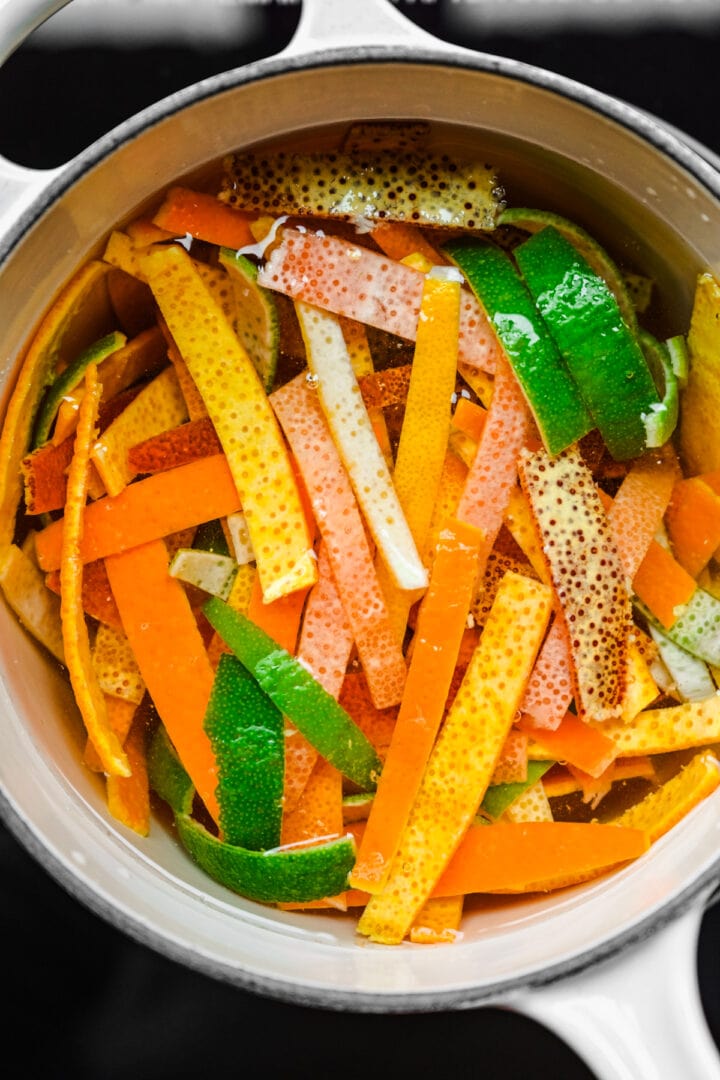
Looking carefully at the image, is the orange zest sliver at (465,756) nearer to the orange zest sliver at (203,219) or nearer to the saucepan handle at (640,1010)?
the saucepan handle at (640,1010)

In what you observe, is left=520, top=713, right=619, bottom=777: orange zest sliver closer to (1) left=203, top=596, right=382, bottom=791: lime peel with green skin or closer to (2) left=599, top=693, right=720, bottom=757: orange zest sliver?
(2) left=599, top=693, right=720, bottom=757: orange zest sliver

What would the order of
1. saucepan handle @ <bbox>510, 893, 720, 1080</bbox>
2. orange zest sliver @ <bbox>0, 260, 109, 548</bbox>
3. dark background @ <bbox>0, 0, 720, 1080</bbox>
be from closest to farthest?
saucepan handle @ <bbox>510, 893, 720, 1080</bbox> < orange zest sliver @ <bbox>0, 260, 109, 548</bbox> < dark background @ <bbox>0, 0, 720, 1080</bbox>

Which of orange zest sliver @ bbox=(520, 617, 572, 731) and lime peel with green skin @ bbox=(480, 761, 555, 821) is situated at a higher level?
orange zest sliver @ bbox=(520, 617, 572, 731)

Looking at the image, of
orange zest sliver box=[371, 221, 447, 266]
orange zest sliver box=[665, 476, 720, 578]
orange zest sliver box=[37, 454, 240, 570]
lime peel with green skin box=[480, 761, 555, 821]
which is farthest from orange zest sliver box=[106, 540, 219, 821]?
orange zest sliver box=[665, 476, 720, 578]

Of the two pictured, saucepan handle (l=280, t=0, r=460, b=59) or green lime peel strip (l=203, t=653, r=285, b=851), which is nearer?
saucepan handle (l=280, t=0, r=460, b=59)

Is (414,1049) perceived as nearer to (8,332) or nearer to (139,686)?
(139,686)

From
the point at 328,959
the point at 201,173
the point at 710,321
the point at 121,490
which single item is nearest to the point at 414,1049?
the point at 328,959

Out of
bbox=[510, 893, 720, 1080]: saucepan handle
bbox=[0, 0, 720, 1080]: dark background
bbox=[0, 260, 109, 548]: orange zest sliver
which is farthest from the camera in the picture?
bbox=[0, 0, 720, 1080]: dark background
